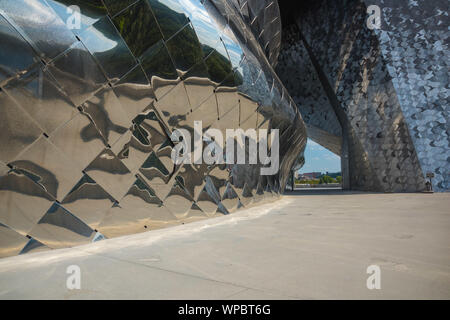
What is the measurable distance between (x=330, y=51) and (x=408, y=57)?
4.26 m

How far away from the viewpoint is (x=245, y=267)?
156 centimetres

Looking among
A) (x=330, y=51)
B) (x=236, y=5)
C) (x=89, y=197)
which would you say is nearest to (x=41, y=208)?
(x=89, y=197)

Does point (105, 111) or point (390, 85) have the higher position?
point (390, 85)

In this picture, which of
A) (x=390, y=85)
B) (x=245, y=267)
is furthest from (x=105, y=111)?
(x=390, y=85)

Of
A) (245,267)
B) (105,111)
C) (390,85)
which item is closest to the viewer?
(245,267)

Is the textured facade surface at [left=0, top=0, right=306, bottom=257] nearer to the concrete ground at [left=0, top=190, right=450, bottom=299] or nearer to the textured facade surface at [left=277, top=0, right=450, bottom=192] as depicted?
the concrete ground at [left=0, top=190, right=450, bottom=299]

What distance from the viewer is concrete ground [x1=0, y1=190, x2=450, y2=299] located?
119 cm

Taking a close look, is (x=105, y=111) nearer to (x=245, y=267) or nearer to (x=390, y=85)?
(x=245, y=267)

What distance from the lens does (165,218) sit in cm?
324

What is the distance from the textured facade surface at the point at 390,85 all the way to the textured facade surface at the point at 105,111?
10432 mm

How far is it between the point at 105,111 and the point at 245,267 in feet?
6.11

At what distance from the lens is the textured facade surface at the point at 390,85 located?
36.9 ft
